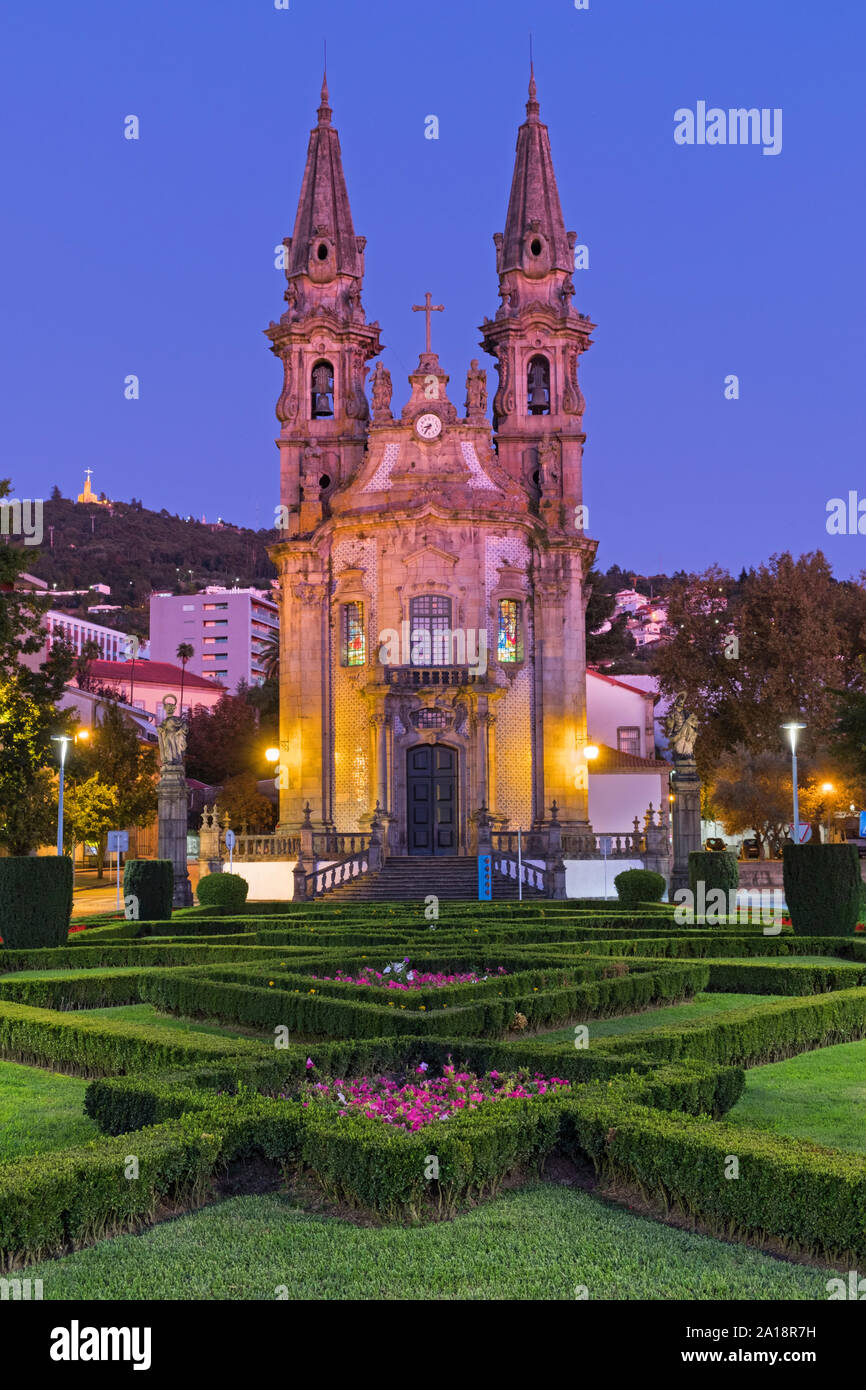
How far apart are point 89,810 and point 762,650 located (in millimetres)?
28865

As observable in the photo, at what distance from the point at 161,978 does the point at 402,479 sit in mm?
31143

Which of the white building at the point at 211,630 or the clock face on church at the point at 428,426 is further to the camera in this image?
the white building at the point at 211,630

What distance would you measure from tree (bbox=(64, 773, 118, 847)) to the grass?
1405 inches

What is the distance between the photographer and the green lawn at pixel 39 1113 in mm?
10391

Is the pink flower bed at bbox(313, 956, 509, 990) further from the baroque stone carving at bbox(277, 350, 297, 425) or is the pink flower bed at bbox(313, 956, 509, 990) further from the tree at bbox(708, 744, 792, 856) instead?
the tree at bbox(708, 744, 792, 856)

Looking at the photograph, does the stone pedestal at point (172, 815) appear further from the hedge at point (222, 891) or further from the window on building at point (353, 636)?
the window on building at point (353, 636)

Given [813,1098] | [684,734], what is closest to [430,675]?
[684,734]

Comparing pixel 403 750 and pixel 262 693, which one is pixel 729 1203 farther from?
pixel 262 693

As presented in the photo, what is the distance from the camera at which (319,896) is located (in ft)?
126

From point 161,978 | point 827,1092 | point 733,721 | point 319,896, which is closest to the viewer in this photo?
point 827,1092

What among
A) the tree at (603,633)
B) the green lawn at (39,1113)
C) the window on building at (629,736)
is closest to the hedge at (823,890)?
the green lawn at (39,1113)

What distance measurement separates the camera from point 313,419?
160 ft

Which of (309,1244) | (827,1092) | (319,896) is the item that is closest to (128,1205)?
(309,1244)

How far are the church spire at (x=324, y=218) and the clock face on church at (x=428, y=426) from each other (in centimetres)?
720
